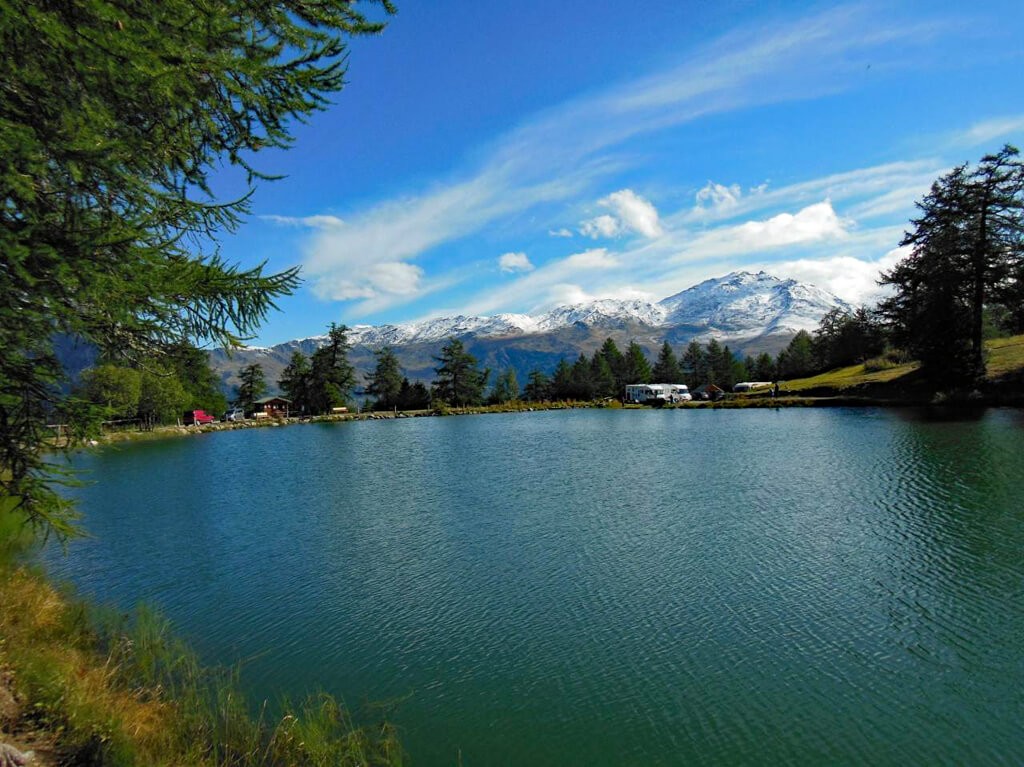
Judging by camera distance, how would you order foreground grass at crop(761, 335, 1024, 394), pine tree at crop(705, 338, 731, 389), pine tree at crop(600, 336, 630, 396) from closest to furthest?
foreground grass at crop(761, 335, 1024, 394) → pine tree at crop(705, 338, 731, 389) → pine tree at crop(600, 336, 630, 396)

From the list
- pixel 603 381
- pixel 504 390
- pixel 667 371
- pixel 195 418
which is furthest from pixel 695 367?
pixel 195 418

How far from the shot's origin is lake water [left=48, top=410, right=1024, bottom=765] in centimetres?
940

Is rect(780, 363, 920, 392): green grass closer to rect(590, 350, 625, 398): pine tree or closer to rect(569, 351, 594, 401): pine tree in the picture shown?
rect(590, 350, 625, 398): pine tree

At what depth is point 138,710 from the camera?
8.61m

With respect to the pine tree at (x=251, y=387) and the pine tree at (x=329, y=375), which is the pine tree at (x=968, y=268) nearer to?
the pine tree at (x=329, y=375)

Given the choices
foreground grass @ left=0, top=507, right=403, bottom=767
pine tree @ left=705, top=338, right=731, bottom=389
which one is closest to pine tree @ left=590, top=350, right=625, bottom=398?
pine tree @ left=705, top=338, right=731, bottom=389

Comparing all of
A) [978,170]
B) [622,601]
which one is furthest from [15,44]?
[978,170]

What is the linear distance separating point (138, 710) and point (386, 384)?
113 metres

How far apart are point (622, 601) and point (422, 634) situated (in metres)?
5.06

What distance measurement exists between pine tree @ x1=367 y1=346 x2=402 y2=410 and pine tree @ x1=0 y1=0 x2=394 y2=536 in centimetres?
11077

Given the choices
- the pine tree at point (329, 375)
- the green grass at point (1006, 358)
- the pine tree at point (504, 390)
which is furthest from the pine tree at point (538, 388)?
the green grass at point (1006, 358)

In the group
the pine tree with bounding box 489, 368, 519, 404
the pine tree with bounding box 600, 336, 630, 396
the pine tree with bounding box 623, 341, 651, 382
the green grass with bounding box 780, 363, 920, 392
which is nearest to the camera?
the green grass with bounding box 780, 363, 920, 392

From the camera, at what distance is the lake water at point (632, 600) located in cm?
940

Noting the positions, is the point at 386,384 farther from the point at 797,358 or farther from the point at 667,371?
the point at 797,358
